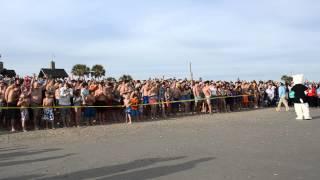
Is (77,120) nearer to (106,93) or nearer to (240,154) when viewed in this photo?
(106,93)

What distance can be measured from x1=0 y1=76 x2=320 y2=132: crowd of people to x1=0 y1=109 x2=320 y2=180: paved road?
5.50ft

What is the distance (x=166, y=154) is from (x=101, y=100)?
953 centimetres

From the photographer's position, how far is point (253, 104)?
30.6m

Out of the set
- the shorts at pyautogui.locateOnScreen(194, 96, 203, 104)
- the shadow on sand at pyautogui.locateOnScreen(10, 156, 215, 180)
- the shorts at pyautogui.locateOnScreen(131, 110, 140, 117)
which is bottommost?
the shadow on sand at pyautogui.locateOnScreen(10, 156, 215, 180)

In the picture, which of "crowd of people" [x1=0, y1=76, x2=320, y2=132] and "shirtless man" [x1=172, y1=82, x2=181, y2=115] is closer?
"crowd of people" [x1=0, y1=76, x2=320, y2=132]

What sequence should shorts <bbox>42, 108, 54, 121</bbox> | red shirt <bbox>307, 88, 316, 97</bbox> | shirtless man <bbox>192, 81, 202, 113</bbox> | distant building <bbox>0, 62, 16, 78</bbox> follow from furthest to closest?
red shirt <bbox>307, 88, 316, 97</bbox>
distant building <bbox>0, 62, 16, 78</bbox>
shirtless man <bbox>192, 81, 202, 113</bbox>
shorts <bbox>42, 108, 54, 121</bbox>

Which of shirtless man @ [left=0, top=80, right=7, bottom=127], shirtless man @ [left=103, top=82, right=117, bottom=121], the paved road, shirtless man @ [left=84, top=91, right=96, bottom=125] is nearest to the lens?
the paved road

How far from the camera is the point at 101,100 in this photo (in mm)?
19953

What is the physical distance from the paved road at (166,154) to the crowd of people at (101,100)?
1.68 metres

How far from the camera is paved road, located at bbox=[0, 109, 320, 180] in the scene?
871 cm

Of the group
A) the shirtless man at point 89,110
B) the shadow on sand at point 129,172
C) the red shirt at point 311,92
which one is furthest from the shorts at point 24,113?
the red shirt at point 311,92

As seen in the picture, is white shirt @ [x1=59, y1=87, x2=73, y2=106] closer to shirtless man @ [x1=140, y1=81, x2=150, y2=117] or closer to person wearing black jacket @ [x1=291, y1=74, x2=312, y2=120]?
shirtless man @ [x1=140, y1=81, x2=150, y2=117]

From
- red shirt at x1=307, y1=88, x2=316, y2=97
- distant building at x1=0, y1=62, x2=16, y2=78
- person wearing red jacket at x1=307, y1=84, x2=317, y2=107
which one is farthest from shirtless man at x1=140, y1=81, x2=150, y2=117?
red shirt at x1=307, y1=88, x2=316, y2=97

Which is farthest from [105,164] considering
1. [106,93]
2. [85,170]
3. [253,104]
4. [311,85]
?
[311,85]
